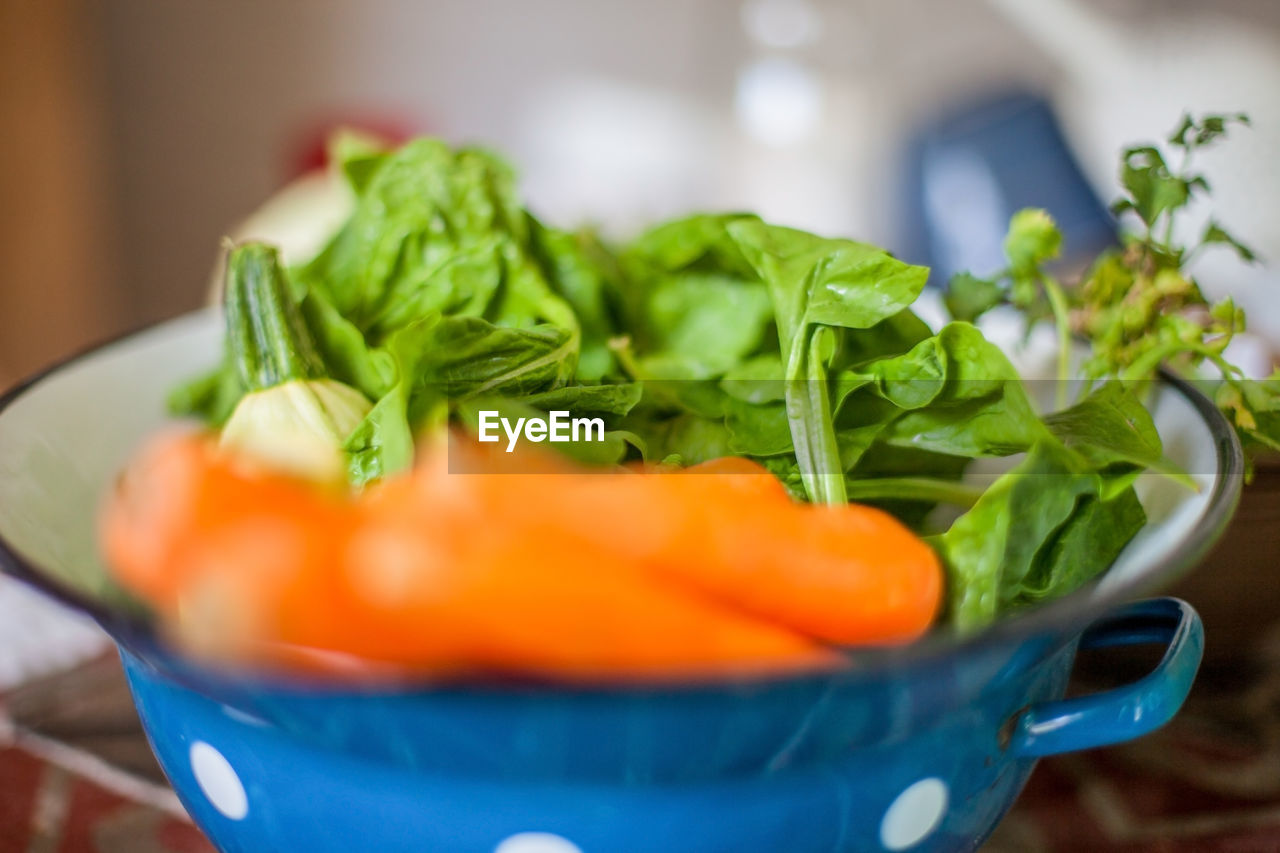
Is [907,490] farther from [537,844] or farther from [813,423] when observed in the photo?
[537,844]

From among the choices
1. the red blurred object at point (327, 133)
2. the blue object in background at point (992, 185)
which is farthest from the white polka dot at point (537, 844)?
the red blurred object at point (327, 133)

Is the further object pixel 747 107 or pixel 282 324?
pixel 747 107

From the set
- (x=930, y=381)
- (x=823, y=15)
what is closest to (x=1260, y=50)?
(x=823, y=15)

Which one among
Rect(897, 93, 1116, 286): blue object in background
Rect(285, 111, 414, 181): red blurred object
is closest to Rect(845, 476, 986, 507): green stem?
Rect(897, 93, 1116, 286): blue object in background

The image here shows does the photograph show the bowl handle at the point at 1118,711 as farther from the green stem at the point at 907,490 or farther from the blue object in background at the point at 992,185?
the blue object in background at the point at 992,185

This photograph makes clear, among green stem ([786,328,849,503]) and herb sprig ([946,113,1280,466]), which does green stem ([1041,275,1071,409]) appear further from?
green stem ([786,328,849,503])

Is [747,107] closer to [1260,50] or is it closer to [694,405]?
[1260,50]
